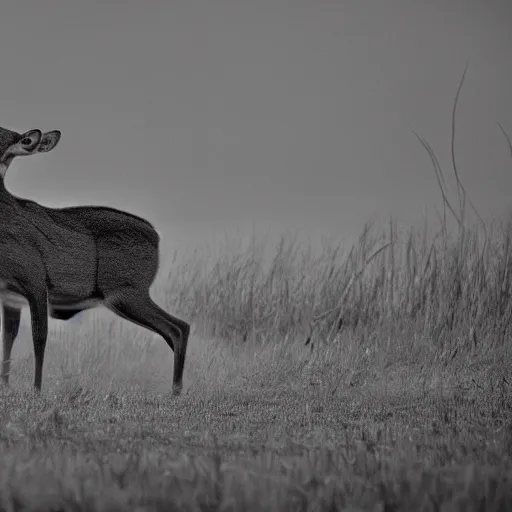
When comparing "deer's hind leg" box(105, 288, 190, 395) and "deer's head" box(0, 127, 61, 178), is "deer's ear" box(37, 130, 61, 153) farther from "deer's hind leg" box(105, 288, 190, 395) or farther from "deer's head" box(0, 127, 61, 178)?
"deer's hind leg" box(105, 288, 190, 395)

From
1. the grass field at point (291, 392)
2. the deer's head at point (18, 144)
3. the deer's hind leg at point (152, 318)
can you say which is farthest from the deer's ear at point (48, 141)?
the grass field at point (291, 392)

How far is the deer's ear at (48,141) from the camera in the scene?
446 centimetres

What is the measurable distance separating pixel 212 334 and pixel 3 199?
1.70 metres

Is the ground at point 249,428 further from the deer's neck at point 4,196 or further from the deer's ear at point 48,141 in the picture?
the deer's ear at point 48,141

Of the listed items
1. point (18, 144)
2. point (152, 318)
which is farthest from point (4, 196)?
point (152, 318)

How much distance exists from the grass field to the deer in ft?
1.11

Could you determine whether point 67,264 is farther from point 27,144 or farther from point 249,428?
point 249,428

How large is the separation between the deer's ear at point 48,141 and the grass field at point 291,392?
44.1 inches

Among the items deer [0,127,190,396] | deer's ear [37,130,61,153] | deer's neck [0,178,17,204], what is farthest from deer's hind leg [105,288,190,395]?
deer's ear [37,130,61,153]

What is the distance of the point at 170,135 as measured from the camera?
210 inches

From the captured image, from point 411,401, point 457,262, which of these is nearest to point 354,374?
point 411,401

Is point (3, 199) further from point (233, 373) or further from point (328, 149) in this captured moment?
point (328, 149)

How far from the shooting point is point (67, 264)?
4355 mm

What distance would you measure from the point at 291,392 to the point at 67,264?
1.32m
